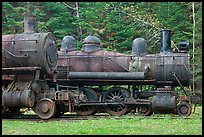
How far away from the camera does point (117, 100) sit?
17.0m

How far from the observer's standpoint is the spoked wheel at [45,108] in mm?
14555

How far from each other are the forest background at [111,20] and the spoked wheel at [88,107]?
11.8m

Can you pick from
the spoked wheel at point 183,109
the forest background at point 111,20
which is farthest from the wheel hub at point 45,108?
the forest background at point 111,20

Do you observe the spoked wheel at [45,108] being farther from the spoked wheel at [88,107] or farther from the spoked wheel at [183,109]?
the spoked wheel at [183,109]

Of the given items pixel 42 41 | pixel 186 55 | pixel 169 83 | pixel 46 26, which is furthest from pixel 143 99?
pixel 46 26

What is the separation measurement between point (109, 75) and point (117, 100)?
3.75 ft

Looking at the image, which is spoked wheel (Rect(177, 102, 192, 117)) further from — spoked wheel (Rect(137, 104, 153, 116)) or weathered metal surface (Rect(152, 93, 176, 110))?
spoked wheel (Rect(137, 104, 153, 116))

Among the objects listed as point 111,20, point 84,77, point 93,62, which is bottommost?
point 84,77

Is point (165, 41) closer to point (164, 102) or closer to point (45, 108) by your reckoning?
point (164, 102)

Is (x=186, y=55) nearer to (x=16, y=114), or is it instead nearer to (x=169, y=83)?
(x=169, y=83)

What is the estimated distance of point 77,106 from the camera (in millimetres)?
16219

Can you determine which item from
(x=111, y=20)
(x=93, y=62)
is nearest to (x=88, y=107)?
(x=93, y=62)

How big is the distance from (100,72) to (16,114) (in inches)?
159

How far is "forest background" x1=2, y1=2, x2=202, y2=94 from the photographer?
3033 centimetres
